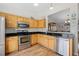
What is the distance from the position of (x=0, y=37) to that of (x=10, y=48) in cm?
71

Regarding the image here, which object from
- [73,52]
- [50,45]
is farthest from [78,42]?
[50,45]

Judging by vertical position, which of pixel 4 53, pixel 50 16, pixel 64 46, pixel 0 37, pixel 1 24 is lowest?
pixel 4 53

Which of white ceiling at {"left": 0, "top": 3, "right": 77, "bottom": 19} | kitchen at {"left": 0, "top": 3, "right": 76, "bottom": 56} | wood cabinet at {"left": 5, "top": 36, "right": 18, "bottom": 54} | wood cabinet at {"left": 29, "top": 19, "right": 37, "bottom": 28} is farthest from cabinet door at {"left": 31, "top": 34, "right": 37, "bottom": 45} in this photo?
white ceiling at {"left": 0, "top": 3, "right": 77, "bottom": 19}

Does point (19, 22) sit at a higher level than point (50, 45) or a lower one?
higher

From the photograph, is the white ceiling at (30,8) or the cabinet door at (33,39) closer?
the white ceiling at (30,8)

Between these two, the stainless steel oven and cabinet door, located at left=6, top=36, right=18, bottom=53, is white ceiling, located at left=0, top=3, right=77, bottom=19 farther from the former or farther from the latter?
cabinet door, located at left=6, top=36, right=18, bottom=53

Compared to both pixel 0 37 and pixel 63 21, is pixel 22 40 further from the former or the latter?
pixel 63 21

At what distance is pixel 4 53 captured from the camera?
2.92m

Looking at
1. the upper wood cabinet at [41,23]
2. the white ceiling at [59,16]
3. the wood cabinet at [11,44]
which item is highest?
the white ceiling at [59,16]

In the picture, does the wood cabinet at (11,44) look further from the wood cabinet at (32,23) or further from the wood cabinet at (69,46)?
the wood cabinet at (69,46)

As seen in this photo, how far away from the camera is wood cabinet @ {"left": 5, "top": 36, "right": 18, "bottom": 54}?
317 centimetres

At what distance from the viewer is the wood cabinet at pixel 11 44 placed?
10.4 ft

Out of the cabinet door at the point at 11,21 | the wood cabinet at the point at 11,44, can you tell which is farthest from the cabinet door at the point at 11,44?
the cabinet door at the point at 11,21

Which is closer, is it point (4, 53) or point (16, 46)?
point (4, 53)
